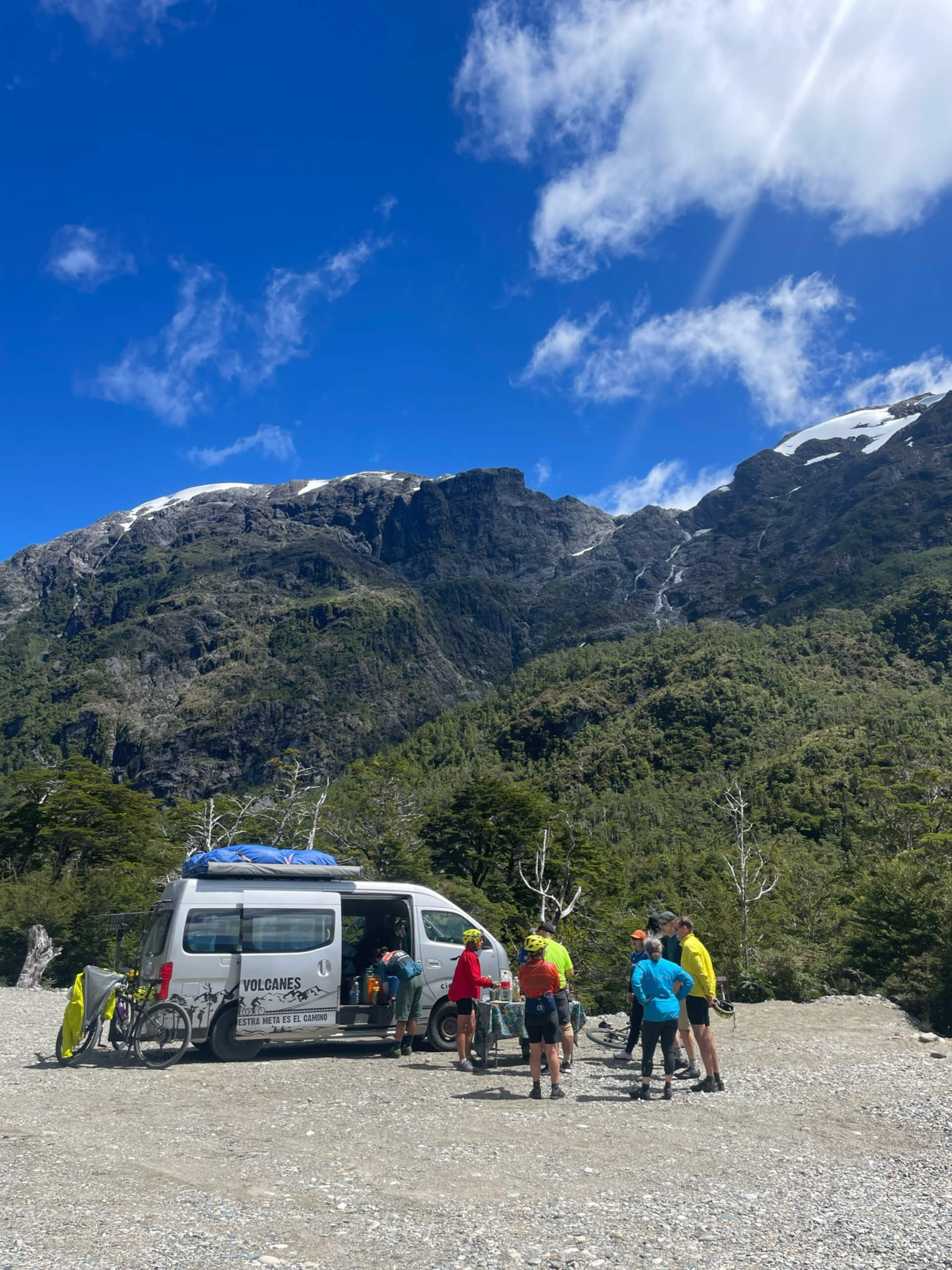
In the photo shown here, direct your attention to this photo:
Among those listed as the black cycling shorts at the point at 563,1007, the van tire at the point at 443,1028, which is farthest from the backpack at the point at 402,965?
the black cycling shorts at the point at 563,1007

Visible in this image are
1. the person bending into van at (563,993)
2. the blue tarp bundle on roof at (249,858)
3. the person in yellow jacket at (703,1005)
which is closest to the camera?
the person in yellow jacket at (703,1005)

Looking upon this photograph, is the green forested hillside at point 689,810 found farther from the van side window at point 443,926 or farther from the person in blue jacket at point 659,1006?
the person in blue jacket at point 659,1006

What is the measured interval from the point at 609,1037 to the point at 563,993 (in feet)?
10.1

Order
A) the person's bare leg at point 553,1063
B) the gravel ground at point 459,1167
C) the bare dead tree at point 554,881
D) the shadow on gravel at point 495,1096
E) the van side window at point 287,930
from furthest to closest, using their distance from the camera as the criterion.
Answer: the bare dead tree at point 554,881 → the van side window at point 287,930 → the person's bare leg at point 553,1063 → the shadow on gravel at point 495,1096 → the gravel ground at point 459,1167

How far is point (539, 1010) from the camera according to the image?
8914 millimetres

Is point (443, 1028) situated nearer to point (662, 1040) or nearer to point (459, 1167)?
point (662, 1040)

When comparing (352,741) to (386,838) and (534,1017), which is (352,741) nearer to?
(386,838)

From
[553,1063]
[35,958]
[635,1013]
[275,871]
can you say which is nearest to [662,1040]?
[553,1063]

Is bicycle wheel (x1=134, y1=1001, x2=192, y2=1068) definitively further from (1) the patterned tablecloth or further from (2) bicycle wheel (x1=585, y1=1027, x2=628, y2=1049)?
(2) bicycle wheel (x1=585, y1=1027, x2=628, y2=1049)

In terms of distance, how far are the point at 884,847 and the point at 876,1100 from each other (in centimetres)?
4268

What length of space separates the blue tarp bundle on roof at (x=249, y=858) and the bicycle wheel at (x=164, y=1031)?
167 cm

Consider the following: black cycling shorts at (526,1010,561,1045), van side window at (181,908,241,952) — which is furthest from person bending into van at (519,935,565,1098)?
van side window at (181,908,241,952)

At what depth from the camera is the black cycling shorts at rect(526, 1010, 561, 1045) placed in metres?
8.93

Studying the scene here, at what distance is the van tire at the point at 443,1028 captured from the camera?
11.6 m
